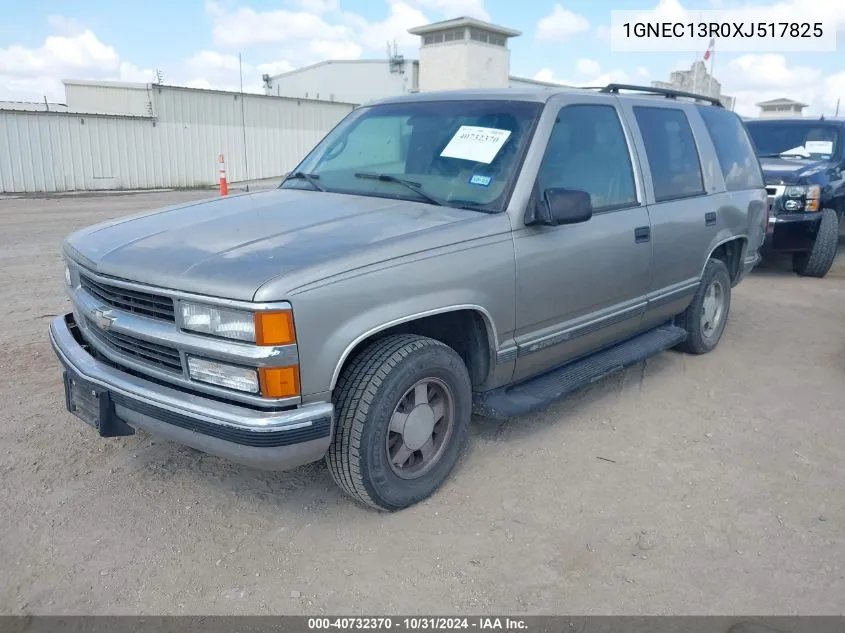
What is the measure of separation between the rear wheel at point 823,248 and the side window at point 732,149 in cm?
306

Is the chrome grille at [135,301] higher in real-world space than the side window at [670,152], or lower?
lower

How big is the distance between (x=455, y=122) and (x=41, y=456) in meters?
2.72

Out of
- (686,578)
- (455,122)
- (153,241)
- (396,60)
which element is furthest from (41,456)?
(396,60)

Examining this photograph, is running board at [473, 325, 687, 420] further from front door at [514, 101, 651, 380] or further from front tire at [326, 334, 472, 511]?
front tire at [326, 334, 472, 511]

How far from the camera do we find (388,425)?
2963 millimetres

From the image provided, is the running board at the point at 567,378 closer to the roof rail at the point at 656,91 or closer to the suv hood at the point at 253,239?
the suv hood at the point at 253,239

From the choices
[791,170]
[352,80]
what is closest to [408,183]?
[791,170]

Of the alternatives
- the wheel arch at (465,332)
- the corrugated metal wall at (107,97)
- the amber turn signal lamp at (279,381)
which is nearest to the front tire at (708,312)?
the wheel arch at (465,332)

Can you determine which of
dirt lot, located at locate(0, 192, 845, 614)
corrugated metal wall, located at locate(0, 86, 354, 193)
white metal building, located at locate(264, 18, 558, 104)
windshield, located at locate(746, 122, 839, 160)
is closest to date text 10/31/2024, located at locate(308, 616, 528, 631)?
dirt lot, located at locate(0, 192, 845, 614)

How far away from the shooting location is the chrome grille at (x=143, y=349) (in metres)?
2.78

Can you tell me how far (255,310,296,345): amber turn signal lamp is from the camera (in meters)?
2.52

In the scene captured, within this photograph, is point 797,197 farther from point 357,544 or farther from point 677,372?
point 357,544

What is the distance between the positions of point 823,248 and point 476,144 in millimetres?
6323

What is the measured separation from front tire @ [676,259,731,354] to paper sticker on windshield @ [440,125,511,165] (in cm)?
223
